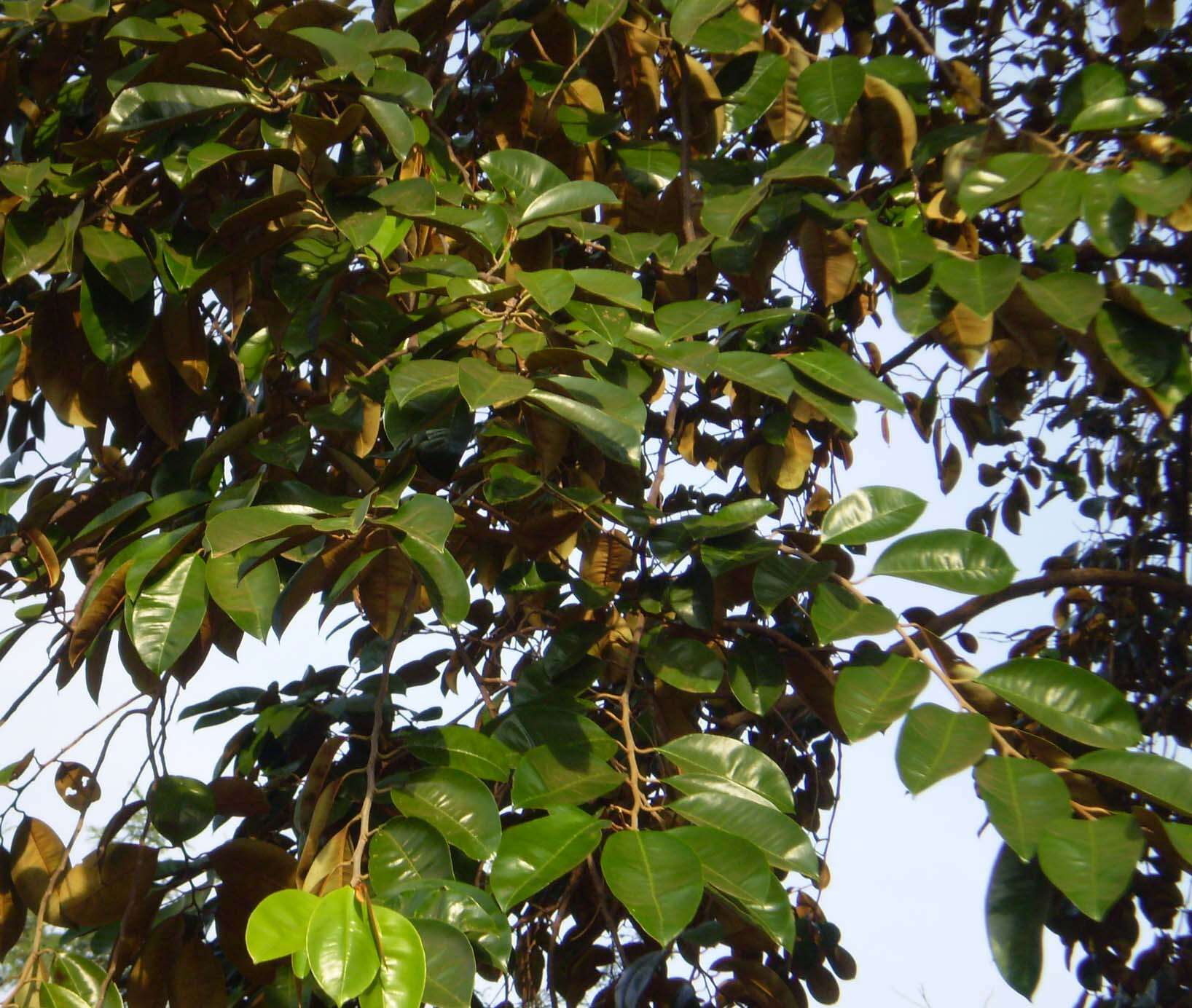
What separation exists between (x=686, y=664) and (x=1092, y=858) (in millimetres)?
461

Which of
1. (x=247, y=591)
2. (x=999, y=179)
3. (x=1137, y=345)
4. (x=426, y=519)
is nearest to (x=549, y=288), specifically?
(x=426, y=519)

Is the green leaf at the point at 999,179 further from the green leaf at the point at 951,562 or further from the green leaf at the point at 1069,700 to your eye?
the green leaf at the point at 1069,700

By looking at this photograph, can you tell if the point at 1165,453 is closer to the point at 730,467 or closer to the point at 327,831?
the point at 730,467

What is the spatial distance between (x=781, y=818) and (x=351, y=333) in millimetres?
750

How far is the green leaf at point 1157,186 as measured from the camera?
3.27 feet

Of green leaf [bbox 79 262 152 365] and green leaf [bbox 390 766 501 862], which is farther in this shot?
green leaf [bbox 79 262 152 365]

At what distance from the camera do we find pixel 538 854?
0.79 metres

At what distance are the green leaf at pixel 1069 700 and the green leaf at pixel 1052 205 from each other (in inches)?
16.3

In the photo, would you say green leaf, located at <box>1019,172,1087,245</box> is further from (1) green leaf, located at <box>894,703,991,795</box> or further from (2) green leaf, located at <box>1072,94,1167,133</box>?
(1) green leaf, located at <box>894,703,991,795</box>

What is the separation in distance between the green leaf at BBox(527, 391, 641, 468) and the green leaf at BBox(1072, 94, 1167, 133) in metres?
0.58

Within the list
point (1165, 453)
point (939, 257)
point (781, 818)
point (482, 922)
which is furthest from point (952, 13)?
point (482, 922)

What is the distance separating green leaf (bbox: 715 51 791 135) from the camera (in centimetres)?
134

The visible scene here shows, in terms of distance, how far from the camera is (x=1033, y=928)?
732 mm

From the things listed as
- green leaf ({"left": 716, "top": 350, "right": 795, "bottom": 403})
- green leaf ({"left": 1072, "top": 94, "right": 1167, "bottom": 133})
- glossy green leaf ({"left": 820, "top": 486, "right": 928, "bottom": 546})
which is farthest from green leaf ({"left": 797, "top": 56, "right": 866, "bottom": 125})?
glossy green leaf ({"left": 820, "top": 486, "right": 928, "bottom": 546})
